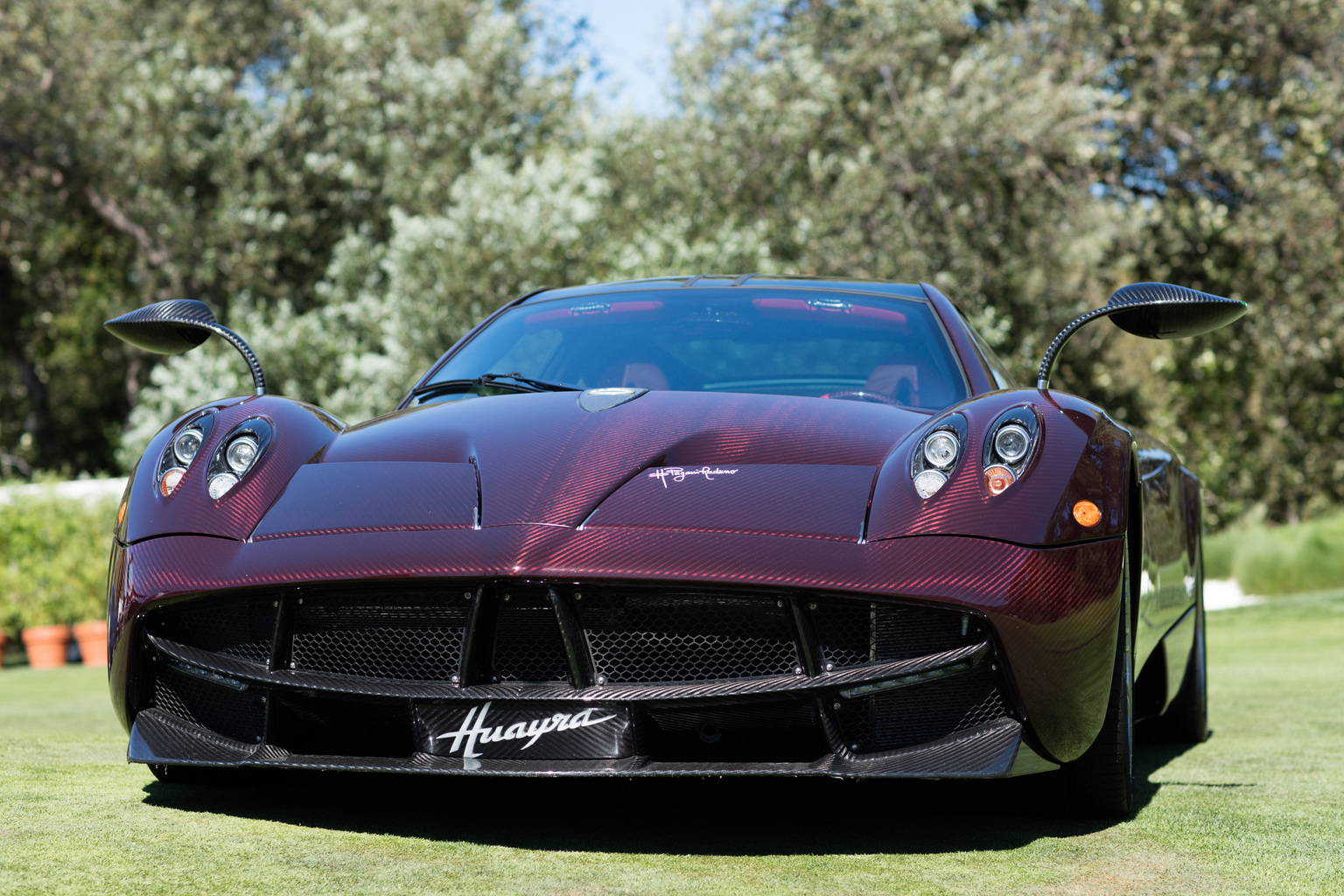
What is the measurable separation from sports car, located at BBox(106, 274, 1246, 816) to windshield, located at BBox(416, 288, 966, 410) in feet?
1.30

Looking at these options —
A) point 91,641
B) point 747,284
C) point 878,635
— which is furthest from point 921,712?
point 91,641

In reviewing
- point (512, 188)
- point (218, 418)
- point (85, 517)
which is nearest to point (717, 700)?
point (218, 418)

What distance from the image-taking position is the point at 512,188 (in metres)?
15.6

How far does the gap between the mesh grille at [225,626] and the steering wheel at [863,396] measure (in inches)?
57.7

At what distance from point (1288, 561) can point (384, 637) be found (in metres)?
15.2

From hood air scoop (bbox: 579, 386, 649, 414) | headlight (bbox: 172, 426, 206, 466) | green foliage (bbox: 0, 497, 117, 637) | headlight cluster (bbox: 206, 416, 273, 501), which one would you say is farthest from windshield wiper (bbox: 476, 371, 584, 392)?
green foliage (bbox: 0, 497, 117, 637)

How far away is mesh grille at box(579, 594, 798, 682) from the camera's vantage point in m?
2.60

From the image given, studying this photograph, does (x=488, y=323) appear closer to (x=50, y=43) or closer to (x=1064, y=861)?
(x=1064, y=861)

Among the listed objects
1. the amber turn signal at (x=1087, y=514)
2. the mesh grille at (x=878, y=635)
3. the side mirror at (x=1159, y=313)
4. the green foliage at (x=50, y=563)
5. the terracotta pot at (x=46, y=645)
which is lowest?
the terracotta pot at (x=46, y=645)

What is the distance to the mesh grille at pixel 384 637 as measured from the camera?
8.72 ft

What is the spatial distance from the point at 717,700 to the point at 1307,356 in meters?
15.7

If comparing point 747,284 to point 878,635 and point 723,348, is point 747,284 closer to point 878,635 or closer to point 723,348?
point 723,348
